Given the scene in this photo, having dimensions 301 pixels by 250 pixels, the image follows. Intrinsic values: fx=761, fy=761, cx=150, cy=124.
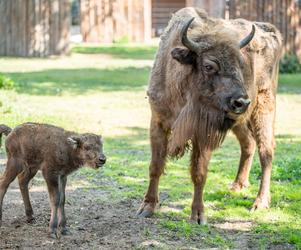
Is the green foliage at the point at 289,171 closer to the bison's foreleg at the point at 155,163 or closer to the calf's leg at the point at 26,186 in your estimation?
the bison's foreleg at the point at 155,163

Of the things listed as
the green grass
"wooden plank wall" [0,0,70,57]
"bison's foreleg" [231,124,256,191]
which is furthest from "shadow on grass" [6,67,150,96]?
"bison's foreleg" [231,124,256,191]

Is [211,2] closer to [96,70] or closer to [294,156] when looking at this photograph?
[96,70]

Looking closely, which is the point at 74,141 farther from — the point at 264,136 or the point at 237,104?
the point at 264,136

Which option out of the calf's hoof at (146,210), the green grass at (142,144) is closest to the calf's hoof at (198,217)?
the green grass at (142,144)

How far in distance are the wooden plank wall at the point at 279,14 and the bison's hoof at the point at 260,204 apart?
1573 cm

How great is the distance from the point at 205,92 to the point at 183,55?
1.37ft

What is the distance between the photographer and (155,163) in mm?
8094

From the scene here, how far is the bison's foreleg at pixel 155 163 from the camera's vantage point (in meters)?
8.00

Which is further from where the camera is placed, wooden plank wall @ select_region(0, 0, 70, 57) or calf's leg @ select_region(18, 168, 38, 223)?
wooden plank wall @ select_region(0, 0, 70, 57)

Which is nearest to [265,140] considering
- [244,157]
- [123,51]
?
[244,157]

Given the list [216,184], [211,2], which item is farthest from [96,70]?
[216,184]

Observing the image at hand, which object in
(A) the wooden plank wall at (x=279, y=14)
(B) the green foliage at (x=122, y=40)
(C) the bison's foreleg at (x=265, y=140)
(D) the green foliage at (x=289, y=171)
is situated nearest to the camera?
(C) the bison's foreleg at (x=265, y=140)

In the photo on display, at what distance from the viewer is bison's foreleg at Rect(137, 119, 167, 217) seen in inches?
315

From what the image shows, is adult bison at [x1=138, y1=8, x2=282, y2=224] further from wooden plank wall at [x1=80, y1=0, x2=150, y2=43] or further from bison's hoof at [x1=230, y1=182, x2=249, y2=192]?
wooden plank wall at [x1=80, y1=0, x2=150, y2=43]
